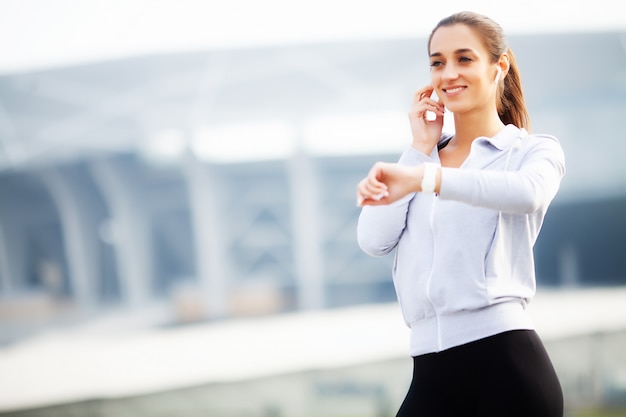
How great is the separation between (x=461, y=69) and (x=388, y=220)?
33 centimetres

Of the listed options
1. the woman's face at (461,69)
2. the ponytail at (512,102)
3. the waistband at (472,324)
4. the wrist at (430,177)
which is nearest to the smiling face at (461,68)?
the woman's face at (461,69)

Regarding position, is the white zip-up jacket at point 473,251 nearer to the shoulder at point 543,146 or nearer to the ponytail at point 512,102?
the shoulder at point 543,146

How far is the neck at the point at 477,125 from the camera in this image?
141cm

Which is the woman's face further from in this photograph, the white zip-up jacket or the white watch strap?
the white watch strap

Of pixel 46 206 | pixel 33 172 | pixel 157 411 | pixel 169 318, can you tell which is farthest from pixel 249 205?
pixel 157 411

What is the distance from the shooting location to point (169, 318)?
13.8m

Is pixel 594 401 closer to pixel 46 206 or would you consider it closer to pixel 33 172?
pixel 33 172

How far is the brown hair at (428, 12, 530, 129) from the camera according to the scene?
1.34 meters

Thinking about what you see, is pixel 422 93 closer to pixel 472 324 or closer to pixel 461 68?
pixel 461 68

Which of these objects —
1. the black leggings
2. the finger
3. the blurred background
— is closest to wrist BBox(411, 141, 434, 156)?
the finger

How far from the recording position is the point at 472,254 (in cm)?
129

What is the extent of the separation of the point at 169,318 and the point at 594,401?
10.2 metres

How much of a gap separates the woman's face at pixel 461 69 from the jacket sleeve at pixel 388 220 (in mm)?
128

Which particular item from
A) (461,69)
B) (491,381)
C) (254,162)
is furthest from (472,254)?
(254,162)
